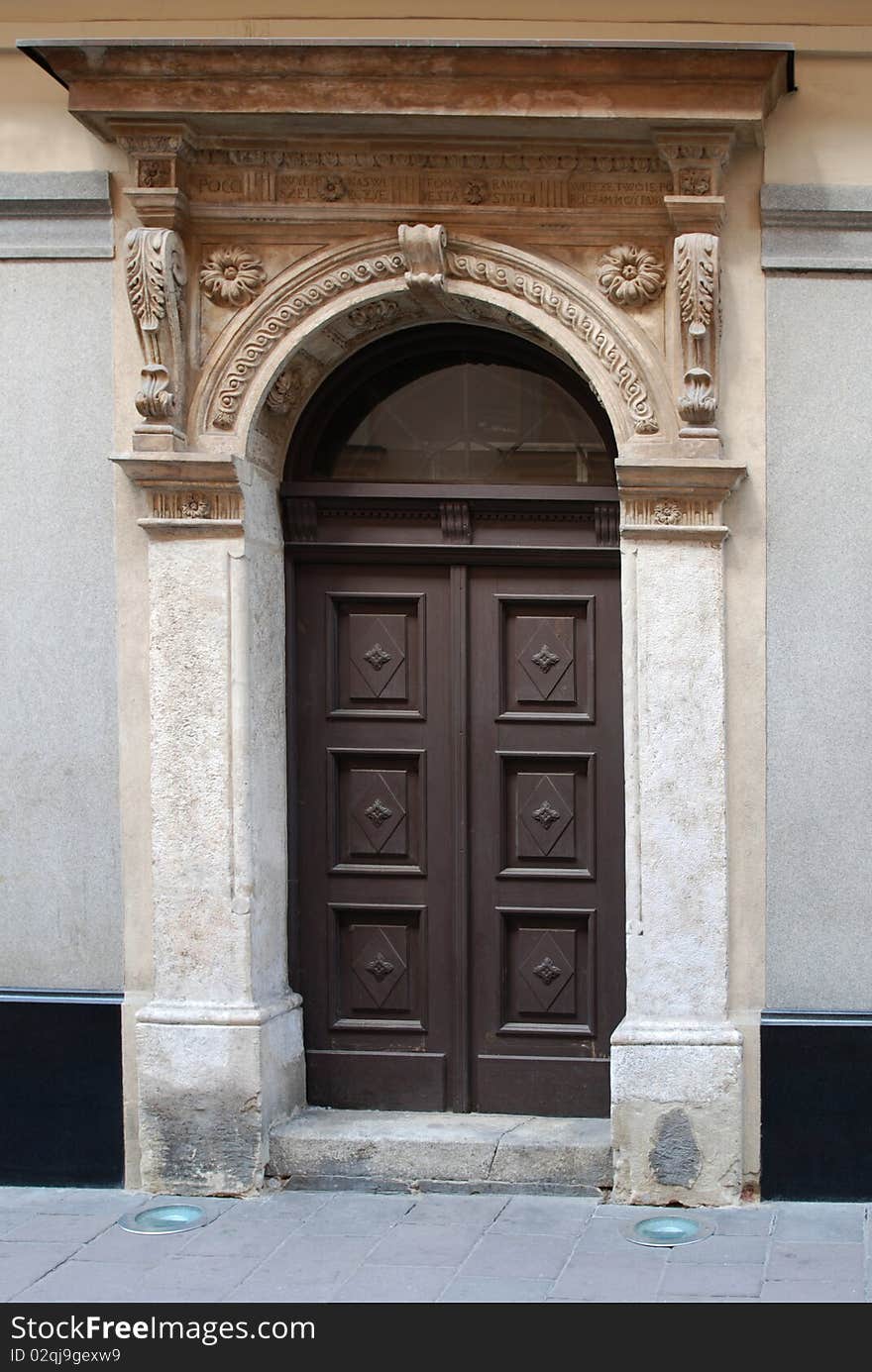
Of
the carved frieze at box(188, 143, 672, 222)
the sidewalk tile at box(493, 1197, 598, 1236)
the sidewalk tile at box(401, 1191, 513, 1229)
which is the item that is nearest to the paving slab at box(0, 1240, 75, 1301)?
the sidewalk tile at box(401, 1191, 513, 1229)

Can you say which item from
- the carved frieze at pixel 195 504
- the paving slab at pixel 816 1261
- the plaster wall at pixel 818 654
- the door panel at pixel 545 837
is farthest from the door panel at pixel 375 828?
the paving slab at pixel 816 1261

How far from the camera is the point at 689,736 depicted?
586cm

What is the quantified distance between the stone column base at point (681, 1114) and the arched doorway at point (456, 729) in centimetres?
51

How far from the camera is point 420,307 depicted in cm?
617

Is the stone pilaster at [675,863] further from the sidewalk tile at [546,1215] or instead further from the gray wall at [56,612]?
the gray wall at [56,612]

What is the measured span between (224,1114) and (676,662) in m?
Answer: 2.49

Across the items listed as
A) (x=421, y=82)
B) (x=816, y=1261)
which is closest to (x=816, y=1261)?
(x=816, y=1261)

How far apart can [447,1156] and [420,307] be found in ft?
11.2

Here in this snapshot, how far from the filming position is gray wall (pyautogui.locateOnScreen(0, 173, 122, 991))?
19.9ft

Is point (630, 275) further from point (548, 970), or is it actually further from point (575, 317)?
point (548, 970)

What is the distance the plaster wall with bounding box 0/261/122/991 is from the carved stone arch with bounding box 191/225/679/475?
52 centimetres

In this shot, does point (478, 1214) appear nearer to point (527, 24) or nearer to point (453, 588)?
point (453, 588)

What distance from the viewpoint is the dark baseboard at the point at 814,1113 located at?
5832mm

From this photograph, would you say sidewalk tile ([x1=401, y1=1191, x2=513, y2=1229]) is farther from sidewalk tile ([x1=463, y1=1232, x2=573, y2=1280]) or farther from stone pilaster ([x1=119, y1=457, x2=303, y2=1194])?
stone pilaster ([x1=119, y1=457, x2=303, y2=1194])
